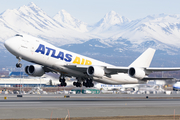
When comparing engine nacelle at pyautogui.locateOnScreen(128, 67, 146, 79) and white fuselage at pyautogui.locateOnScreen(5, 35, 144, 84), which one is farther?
engine nacelle at pyautogui.locateOnScreen(128, 67, 146, 79)

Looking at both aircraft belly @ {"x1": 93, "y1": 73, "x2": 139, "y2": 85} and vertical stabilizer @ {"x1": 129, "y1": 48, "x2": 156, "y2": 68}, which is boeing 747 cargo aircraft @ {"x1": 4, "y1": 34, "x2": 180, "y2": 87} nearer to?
aircraft belly @ {"x1": 93, "y1": 73, "x2": 139, "y2": 85}

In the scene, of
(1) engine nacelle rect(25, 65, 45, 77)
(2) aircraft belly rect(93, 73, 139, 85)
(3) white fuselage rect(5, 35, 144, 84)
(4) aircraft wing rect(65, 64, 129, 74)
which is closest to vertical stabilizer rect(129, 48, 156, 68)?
(2) aircraft belly rect(93, 73, 139, 85)

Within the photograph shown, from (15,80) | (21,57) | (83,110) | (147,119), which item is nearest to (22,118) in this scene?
(83,110)

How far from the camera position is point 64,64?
177 ft

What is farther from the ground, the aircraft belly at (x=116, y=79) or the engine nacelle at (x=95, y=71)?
the engine nacelle at (x=95, y=71)

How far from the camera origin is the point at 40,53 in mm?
51000

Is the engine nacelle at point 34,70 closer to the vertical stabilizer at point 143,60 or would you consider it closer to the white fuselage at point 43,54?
the white fuselage at point 43,54

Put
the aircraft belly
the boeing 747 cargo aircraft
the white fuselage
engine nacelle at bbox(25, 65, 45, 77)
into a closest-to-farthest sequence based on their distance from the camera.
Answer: the white fuselage → the boeing 747 cargo aircraft → engine nacelle at bbox(25, 65, 45, 77) → the aircraft belly

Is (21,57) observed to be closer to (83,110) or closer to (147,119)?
(83,110)

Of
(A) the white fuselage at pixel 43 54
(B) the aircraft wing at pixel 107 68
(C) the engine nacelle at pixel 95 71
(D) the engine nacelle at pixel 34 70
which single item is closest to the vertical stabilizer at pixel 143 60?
(B) the aircraft wing at pixel 107 68

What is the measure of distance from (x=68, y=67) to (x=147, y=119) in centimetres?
2264

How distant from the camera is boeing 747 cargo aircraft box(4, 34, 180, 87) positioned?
164ft

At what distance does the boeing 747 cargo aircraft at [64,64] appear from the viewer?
164 ft

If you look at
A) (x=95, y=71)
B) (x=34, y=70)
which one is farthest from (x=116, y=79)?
(x=34, y=70)
